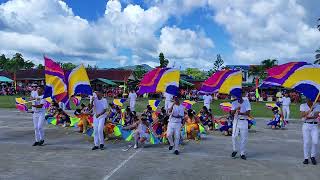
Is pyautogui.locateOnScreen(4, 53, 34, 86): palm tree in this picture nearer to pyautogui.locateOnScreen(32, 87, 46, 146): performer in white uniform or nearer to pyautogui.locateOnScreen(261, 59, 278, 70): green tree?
pyautogui.locateOnScreen(261, 59, 278, 70): green tree

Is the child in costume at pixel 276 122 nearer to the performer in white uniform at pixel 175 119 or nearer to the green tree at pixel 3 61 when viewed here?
the performer in white uniform at pixel 175 119

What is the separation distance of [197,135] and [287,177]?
636cm

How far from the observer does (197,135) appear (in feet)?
52.3

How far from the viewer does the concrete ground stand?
9.77 metres

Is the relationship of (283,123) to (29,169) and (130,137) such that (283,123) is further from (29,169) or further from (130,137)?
(29,169)

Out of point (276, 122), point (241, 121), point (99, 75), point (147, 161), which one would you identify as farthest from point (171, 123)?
point (99, 75)

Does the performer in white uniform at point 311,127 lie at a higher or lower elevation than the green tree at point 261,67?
lower

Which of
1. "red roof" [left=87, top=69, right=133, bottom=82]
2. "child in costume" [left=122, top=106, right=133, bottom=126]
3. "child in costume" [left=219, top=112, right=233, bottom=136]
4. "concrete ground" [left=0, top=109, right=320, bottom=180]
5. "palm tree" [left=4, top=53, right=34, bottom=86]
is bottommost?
"concrete ground" [left=0, top=109, right=320, bottom=180]

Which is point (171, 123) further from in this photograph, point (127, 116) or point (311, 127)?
point (127, 116)

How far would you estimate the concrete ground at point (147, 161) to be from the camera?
977 centimetres

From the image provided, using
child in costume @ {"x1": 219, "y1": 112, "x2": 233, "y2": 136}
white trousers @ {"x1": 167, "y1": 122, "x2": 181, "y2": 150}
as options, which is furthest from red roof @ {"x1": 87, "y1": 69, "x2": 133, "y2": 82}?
white trousers @ {"x1": 167, "y1": 122, "x2": 181, "y2": 150}

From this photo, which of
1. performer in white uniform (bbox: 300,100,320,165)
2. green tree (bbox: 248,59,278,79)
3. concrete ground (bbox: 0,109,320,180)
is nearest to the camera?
concrete ground (bbox: 0,109,320,180)

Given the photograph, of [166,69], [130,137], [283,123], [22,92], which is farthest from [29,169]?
[22,92]

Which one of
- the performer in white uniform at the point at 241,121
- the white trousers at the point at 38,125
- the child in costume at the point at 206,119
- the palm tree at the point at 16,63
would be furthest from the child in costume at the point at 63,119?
the palm tree at the point at 16,63
